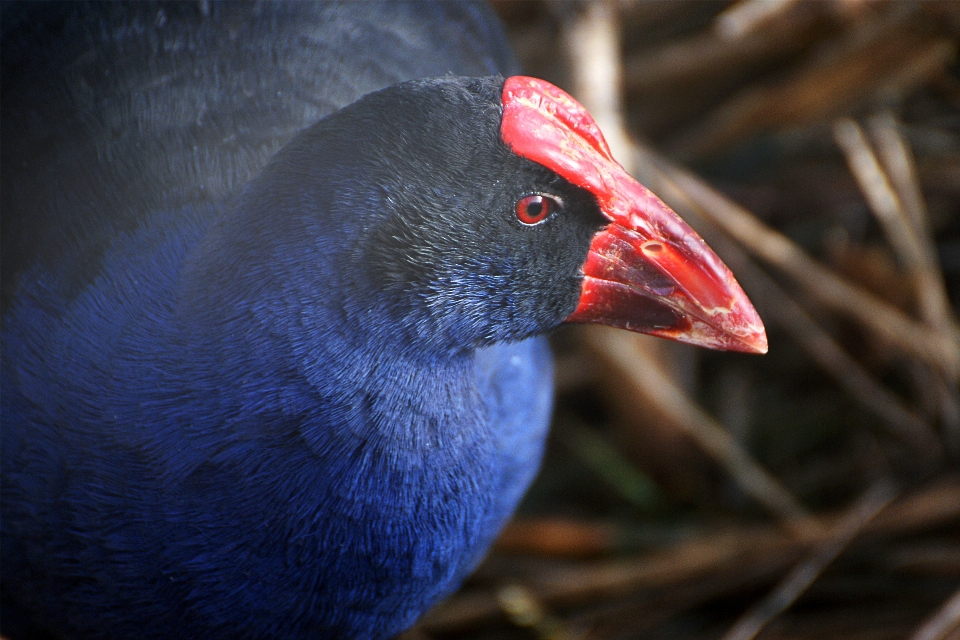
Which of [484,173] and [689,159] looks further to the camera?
[689,159]

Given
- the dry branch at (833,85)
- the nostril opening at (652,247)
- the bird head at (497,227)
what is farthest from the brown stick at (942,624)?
the dry branch at (833,85)

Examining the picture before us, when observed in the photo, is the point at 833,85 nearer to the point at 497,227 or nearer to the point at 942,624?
the point at 942,624

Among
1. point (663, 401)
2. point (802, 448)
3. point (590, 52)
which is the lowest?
point (802, 448)

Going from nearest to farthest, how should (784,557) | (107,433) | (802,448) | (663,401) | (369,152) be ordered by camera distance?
(369,152) → (107,433) → (784,557) → (663,401) → (802,448)

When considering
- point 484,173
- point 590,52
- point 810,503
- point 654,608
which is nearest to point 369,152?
point 484,173

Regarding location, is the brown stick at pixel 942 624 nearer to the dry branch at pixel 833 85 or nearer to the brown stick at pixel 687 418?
the brown stick at pixel 687 418

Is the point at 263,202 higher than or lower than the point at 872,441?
higher

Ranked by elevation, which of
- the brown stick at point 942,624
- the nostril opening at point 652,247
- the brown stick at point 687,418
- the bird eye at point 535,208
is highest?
the bird eye at point 535,208

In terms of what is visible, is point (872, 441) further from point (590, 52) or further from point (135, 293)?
point (135, 293)

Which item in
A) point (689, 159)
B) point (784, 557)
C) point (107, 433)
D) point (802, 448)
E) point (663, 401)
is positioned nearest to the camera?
point (107, 433)
